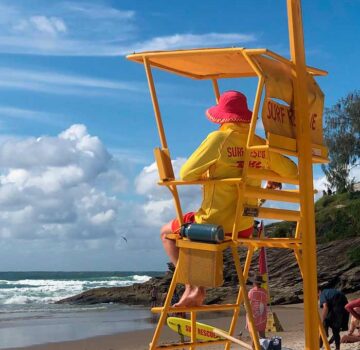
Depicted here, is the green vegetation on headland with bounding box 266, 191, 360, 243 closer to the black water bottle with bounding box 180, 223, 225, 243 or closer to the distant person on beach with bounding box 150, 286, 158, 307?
the distant person on beach with bounding box 150, 286, 158, 307

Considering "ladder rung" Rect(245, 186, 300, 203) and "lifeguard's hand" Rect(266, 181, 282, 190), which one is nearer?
"ladder rung" Rect(245, 186, 300, 203)

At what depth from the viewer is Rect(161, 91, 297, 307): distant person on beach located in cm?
477

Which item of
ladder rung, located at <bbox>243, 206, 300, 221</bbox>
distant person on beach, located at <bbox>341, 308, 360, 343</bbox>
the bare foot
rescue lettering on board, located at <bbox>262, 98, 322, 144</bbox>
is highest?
rescue lettering on board, located at <bbox>262, 98, 322, 144</bbox>

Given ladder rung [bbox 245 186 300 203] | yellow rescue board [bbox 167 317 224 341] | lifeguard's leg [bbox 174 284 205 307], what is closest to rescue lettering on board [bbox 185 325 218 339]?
yellow rescue board [bbox 167 317 224 341]

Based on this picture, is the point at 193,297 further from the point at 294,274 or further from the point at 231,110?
the point at 294,274

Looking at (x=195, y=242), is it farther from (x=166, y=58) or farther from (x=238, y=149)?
(x=166, y=58)

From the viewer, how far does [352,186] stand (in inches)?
1914

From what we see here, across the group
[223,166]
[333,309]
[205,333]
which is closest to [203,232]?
[223,166]

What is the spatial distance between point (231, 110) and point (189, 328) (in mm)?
1744

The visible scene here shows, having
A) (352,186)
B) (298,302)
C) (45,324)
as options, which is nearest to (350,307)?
(45,324)

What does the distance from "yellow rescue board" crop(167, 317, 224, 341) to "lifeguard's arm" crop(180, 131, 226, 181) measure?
130 centimetres

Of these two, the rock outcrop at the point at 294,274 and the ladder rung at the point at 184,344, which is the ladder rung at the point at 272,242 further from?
the rock outcrop at the point at 294,274

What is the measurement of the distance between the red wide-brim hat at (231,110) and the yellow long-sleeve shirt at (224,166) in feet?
0.17

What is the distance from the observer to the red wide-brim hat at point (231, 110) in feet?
16.7
